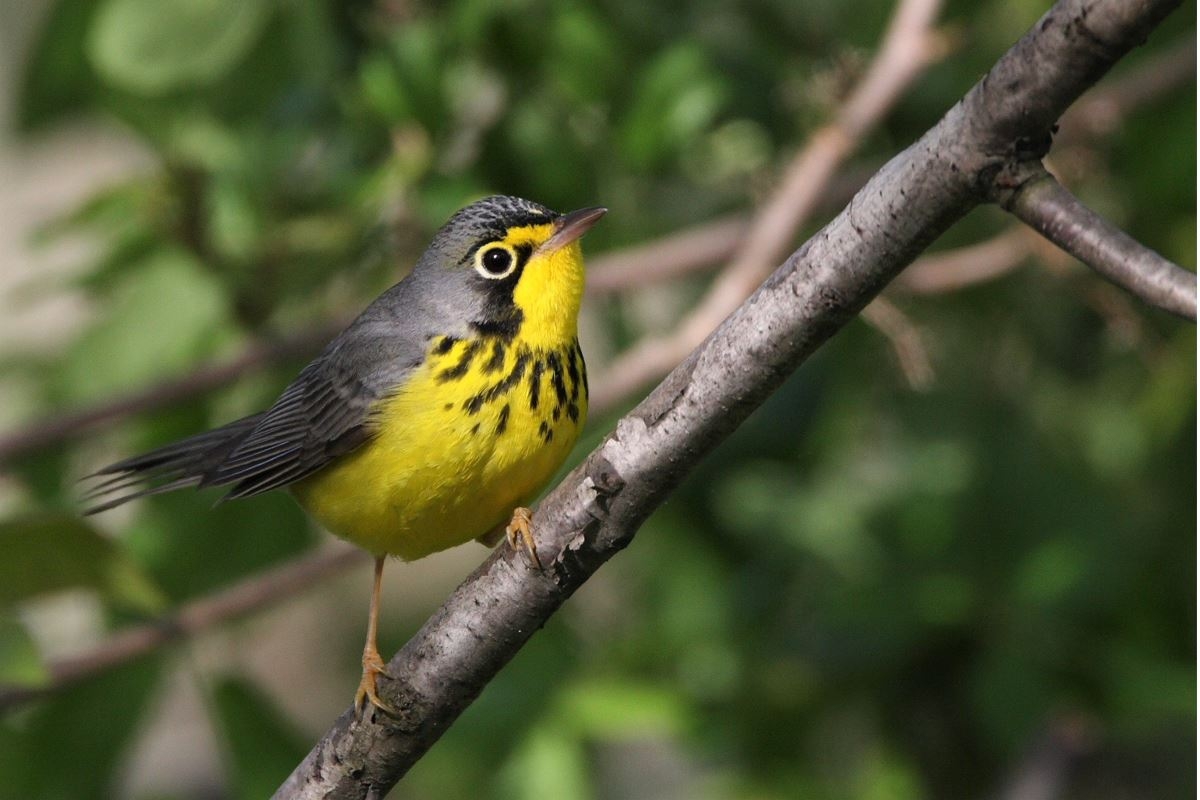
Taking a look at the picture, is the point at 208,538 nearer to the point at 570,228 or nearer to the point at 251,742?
the point at 251,742

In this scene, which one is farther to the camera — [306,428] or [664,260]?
[664,260]

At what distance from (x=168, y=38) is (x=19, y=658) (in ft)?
6.20

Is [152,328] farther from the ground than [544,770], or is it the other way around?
[152,328]

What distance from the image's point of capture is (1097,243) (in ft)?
7.47

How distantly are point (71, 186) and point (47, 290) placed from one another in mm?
4748

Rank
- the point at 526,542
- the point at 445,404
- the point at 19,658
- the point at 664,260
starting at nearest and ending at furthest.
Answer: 1. the point at 526,542
2. the point at 19,658
3. the point at 445,404
4. the point at 664,260

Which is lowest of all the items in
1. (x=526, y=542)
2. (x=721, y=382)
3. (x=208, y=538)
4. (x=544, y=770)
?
(x=721, y=382)

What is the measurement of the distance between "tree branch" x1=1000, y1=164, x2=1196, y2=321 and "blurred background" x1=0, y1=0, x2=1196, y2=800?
1.97 m

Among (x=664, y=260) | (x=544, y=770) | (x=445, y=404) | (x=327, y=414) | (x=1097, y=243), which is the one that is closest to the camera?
(x=1097, y=243)

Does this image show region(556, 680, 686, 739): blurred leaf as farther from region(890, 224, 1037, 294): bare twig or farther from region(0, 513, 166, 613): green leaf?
region(890, 224, 1037, 294): bare twig

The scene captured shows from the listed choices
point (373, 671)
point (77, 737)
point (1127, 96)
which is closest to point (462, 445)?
point (373, 671)

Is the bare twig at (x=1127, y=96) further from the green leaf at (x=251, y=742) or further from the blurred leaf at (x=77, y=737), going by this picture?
the blurred leaf at (x=77, y=737)

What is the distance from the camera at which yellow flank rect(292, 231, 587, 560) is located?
4055 millimetres

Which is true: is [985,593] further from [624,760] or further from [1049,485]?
[624,760]
